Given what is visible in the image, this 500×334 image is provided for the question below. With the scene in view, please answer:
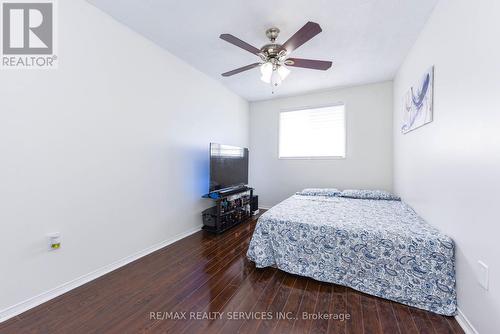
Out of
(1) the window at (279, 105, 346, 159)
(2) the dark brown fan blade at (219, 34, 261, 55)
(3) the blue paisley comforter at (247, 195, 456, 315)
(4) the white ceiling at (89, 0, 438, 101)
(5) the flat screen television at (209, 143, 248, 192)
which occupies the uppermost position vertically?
(4) the white ceiling at (89, 0, 438, 101)

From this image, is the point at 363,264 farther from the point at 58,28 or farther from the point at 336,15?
the point at 58,28

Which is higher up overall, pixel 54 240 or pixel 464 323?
pixel 54 240

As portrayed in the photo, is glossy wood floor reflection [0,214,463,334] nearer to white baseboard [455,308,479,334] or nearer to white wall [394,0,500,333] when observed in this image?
white baseboard [455,308,479,334]

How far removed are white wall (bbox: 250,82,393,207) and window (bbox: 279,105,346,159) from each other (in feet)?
0.39

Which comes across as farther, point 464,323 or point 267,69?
point 267,69

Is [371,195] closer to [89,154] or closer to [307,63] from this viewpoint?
[307,63]

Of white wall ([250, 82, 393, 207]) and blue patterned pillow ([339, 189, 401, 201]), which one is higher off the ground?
white wall ([250, 82, 393, 207])

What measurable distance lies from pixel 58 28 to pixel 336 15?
103 inches

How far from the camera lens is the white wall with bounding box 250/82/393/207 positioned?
3.88 m

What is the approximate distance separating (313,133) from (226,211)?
250 cm

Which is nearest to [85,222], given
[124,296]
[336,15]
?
[124,296]

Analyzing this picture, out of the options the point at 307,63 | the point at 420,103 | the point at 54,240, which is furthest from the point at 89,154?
the point at 420,103

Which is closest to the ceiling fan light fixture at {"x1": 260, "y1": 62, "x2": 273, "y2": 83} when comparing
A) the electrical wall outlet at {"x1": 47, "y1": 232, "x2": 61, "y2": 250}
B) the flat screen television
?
the flat screen television

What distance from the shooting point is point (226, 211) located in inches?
136
